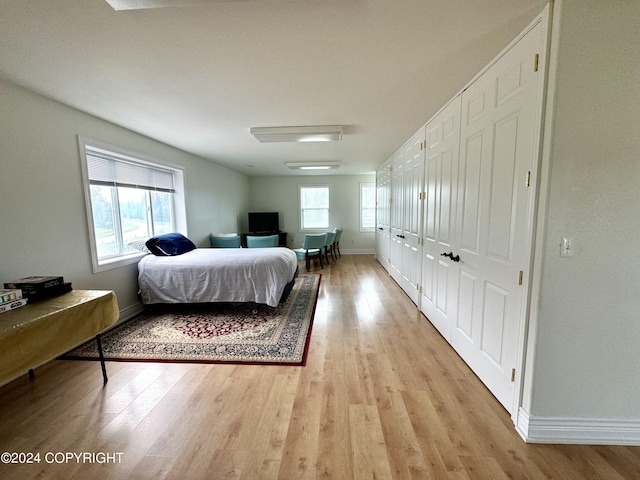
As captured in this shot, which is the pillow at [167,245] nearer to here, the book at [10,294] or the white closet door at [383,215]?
the book at [10,294]

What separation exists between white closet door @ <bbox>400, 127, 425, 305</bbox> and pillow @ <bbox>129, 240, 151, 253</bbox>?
3.64 meters

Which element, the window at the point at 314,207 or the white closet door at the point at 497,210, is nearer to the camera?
the white closet door at the point at 497,210

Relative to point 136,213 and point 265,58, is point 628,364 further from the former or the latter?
point 136,213

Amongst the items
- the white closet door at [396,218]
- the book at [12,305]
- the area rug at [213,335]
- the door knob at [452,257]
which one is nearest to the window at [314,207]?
the white closet door at [396,218]

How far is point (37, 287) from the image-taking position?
184 cm

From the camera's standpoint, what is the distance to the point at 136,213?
347cm

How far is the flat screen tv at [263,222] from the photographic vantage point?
6918 millimetres

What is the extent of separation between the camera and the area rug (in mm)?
2289

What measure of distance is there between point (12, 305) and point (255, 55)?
2313 millimetres

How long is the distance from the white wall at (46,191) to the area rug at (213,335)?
581mm

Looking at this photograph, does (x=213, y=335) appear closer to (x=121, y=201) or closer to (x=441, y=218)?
(x=121, y=201)

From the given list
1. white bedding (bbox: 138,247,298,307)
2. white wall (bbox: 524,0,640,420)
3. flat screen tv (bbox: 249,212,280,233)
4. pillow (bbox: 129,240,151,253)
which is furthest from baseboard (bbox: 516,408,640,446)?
flat screen tv (bbox: 249,212,280,233)

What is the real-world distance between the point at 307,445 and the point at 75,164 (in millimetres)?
3224

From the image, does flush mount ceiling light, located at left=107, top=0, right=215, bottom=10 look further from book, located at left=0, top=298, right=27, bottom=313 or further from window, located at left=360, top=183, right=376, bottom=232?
window, located at left=360, top=183, right=376, bottom=232
